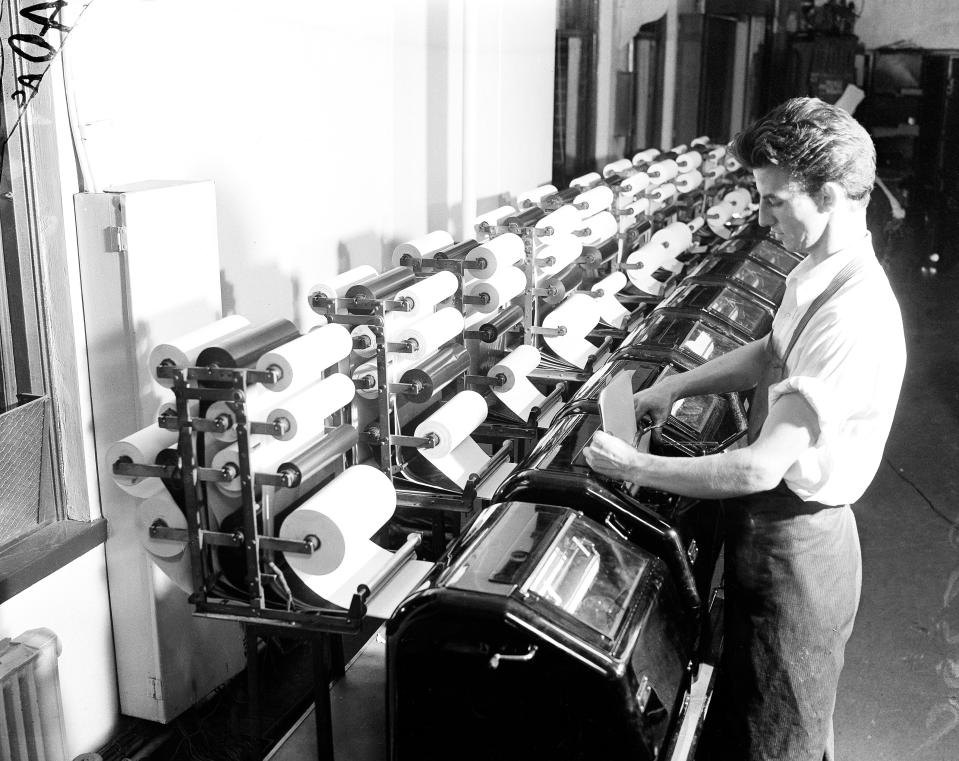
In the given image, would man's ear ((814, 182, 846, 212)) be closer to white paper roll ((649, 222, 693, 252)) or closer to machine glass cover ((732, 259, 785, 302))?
machine glass cover ((732, 259, 785, 302))

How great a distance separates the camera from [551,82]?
19.9 feet

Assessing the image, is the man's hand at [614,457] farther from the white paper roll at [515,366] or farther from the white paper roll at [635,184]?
the white paper roll at [635,184]

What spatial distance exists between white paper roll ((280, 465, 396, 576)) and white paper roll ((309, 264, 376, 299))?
25.0 inches

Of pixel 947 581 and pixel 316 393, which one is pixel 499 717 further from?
pixel 947 581

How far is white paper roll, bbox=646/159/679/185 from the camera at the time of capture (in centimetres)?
584

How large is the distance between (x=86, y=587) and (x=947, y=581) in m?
3.40

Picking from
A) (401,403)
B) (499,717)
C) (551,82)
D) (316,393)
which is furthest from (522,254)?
(551,82)

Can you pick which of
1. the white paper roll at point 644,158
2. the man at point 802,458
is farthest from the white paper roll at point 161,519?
the white paper roll at point 644,158

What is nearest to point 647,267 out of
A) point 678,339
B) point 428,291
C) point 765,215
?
point 678,339

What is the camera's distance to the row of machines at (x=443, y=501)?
Answer: 6.38ft

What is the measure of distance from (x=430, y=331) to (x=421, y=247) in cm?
67

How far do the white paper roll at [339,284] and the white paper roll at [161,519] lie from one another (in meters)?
0.79

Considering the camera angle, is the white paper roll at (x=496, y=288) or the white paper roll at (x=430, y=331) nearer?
the white paper roll at (x=430, y=331)

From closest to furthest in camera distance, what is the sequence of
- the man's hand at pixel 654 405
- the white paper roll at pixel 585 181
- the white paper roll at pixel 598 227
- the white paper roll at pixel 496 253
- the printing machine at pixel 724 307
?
the man's hand at pixel 654 405
the white paper roll at pixel 496 253
the printing machine at pixel 724 307
the white paper roll at pixel 598 227
the white paper roll at pixel 585 181
